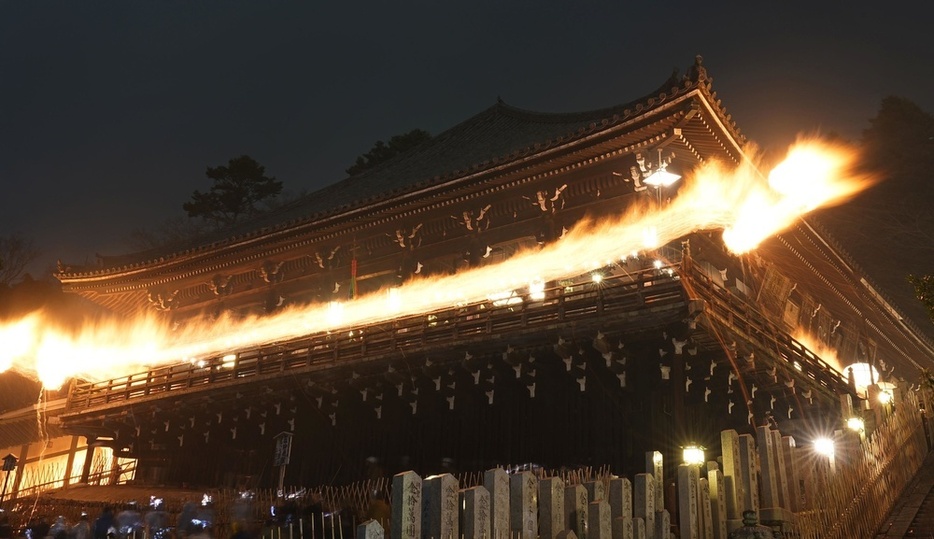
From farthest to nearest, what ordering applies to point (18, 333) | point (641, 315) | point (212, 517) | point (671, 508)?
point (18, 333) → point (641, 315) → point (212, 517) → point (671, 508)

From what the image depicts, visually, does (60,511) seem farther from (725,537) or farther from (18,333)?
(18,333)

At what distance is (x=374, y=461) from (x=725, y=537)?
10318 millimetres

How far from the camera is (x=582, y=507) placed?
6.91 meters

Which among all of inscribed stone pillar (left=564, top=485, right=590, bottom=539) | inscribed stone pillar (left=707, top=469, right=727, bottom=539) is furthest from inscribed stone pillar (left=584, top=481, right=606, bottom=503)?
inscribed stone pillar (left=707, top=469, right=727, bottom=539)

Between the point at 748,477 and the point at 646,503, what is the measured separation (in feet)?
4.52

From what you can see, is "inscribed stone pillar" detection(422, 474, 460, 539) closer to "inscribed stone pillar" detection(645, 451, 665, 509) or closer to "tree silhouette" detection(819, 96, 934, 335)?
"inscribed stone pillar" detection(645, 451, 665, 509)

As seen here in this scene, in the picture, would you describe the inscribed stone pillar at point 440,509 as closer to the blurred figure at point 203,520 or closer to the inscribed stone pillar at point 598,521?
the inscribed stone pillar at point 598,521

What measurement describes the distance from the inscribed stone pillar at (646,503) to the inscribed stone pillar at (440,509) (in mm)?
2288

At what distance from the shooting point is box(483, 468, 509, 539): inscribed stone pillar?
6172 mm

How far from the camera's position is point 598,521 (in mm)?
6738

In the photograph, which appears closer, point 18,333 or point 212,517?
point 212,517

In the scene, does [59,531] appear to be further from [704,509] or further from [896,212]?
[896,212]

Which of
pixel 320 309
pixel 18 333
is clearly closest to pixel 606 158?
pixel 320 309

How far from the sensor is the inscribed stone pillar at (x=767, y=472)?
308 inches
